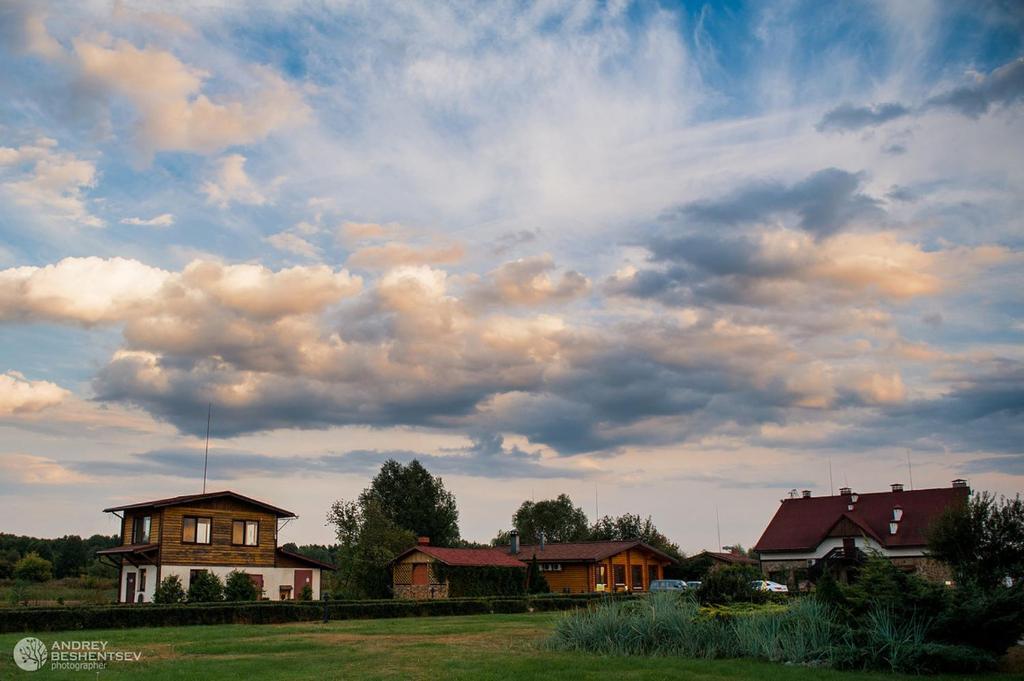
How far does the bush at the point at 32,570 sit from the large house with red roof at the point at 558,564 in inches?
982

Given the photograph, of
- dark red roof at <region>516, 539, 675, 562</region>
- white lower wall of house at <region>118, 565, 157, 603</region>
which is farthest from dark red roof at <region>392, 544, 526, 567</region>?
white lower wall of house at <region>118, 565, 157, 603</region>

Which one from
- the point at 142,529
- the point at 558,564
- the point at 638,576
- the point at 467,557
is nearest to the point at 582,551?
the point at 558,564

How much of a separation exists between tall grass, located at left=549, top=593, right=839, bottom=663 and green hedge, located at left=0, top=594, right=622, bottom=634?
40.6ft

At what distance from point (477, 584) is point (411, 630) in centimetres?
2615

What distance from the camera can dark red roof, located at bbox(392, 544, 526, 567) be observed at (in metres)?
53.6

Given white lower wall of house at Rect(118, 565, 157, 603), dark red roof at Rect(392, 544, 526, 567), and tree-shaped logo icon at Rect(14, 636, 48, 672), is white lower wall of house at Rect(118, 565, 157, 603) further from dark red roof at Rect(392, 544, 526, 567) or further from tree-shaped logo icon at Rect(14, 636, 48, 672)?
tree-shaped logo icon at Rect(14, 636, 48, 672)

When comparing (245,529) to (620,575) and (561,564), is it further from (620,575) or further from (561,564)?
(620,575)

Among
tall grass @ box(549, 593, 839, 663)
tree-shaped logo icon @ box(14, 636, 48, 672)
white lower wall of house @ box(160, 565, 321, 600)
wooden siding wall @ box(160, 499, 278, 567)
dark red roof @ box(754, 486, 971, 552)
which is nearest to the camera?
tree-shaped logo icon @ box(14, 636, 48, 672)

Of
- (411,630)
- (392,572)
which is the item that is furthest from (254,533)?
(411,630)

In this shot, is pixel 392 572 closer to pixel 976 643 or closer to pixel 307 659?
pixel 307 659

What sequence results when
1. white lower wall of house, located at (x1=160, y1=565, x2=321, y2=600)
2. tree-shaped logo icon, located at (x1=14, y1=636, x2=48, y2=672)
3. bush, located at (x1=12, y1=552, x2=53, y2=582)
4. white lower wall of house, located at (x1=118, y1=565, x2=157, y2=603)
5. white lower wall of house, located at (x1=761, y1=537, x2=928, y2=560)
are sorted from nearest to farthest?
tree-shaped logo icon, located at (x1=14, y1=636, x2=48, y2=672) → white lower wall of house, located at (x1=118, y1=565, x2=157, y2=603) → white lower wall of house, located at (x1=160, y1=565, x2=321, y2=600) → white lower wall of house, located at (x1=761, y1=537, x2=928, y2=560) → bush, located at (x1=12, y1=552, x2=53, y2=582)

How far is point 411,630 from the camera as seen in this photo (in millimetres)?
27688

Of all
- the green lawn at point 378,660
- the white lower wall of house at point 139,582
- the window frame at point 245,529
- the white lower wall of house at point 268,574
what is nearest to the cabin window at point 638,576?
the white lower wall of house at point 268,574

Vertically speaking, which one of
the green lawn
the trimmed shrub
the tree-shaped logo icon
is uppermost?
the trimmed shrub
